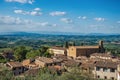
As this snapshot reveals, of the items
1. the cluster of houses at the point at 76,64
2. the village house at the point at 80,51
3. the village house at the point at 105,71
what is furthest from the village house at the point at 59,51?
the village house at the point at 105,71

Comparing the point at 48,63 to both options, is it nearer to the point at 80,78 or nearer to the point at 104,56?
the point at 104,56

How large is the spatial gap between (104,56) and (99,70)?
21974mm

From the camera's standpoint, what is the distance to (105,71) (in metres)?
38.8

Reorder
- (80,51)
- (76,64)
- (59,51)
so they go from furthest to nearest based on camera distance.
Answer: (59,51) < (80,51) < (76,64)

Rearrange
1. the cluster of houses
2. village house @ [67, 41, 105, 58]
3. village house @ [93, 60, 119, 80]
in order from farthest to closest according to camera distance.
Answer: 1. village house @ [67, 41, 105, 58]
2. the cluster of houses
3. village house @ [93, 60, 119, 80]

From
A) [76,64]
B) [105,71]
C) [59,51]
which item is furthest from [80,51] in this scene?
[105,71]

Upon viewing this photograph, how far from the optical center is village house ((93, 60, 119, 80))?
38.1 metres

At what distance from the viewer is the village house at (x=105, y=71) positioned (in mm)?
38069

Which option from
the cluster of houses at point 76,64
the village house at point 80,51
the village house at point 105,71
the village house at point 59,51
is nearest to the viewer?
the village house at point 105,71

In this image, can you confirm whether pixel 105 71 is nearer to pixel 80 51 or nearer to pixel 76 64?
pixel 76 64

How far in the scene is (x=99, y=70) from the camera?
3944cm

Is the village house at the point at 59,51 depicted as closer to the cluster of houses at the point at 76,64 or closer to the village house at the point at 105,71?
the cluster of houses at the point at 76,64

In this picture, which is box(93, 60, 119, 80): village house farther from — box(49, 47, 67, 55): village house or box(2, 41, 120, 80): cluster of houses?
box(49, 47, 67, 55): village house

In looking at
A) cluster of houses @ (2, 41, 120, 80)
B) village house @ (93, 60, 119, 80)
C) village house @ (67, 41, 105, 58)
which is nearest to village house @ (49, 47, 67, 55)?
cluster of houses @ (2, 41, 120, 80)
